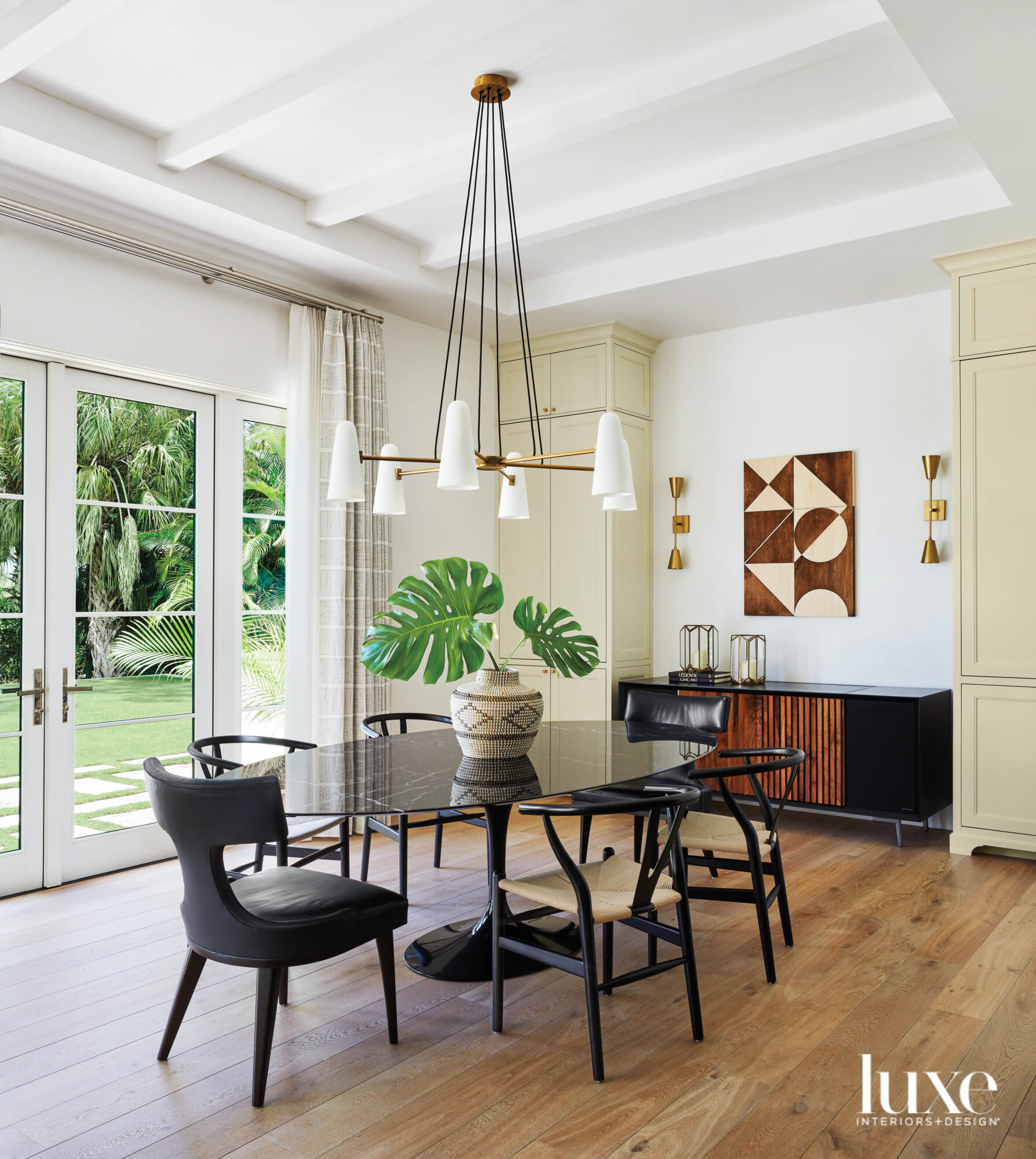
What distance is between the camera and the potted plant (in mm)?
3014

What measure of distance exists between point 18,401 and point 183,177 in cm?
115

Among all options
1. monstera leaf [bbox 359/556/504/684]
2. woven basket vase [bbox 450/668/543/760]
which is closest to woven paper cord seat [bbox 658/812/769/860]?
woven basket vase [bbox 450/668/543/760]

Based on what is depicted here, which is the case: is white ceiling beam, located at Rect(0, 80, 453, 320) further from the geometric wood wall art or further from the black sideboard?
the black sideboard

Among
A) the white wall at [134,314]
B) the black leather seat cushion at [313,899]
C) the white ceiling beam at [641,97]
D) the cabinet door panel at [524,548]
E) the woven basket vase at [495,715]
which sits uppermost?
the white ceiling beam at [641,97]

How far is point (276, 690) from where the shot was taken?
484cm

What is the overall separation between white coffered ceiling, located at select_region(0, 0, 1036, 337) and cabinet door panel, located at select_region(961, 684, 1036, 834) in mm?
2103

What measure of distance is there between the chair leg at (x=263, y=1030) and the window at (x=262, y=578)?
8.47ft

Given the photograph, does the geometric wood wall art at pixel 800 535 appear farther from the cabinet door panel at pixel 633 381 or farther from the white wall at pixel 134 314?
the white wall at pixel 134 314

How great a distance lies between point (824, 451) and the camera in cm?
529

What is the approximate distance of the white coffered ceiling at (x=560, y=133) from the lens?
9.58ft

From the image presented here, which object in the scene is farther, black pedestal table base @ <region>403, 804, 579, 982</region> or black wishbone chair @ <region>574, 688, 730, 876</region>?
black wishbone chair @ <region>574, 688, 730, 876</region>

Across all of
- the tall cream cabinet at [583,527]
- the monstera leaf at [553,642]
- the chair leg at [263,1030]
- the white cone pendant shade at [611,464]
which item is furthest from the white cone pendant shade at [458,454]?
the tall cream cabinet at [583,527]

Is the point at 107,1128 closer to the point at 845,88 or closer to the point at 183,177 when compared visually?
the point at 183,177

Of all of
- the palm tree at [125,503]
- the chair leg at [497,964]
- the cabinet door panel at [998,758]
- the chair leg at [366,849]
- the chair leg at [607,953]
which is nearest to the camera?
the chair leg at [497,964]
